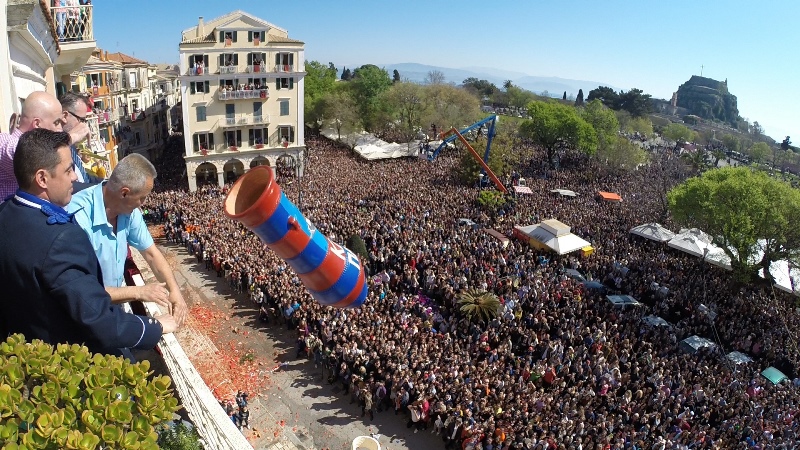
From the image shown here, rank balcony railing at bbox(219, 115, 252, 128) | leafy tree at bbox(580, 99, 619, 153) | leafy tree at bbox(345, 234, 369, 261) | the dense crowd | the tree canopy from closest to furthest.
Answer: the dense crowd, leafy tree at bbox(345, 234, 369, 261), balcony railing at bbox(219, 115, 252, 128), leafy tree at bbox(580, 99, 619, 153), the tree canopy

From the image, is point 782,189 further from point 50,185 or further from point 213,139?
point 213,139

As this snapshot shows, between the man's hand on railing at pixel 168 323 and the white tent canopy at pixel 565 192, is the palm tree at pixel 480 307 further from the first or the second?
the white tent canopy at pixel 565 192

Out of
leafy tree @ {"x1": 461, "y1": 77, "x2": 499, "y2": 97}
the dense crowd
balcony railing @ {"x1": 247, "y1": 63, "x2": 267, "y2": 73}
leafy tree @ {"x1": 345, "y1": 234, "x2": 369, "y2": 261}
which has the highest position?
leafy tree @ {"x1": 461, "y1": 77, "x2": 499, "y2": 97}

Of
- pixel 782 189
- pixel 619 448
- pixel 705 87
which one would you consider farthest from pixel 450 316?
pixel 705 87

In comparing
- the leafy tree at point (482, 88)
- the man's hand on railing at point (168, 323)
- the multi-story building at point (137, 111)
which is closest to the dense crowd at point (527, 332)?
the man's hand on railing at point (168, 323)

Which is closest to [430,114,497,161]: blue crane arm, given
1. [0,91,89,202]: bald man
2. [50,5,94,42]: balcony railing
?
[50,5,94,42]: balcony railing

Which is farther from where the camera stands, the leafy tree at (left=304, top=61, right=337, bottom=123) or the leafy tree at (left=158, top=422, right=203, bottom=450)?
the leafy tree at (left=304, top=61, right=337, bottom=123)

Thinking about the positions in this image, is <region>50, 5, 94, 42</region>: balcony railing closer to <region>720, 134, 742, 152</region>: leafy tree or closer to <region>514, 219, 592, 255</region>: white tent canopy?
<region>514, 219, 592, 255</region>: white tent canopy
